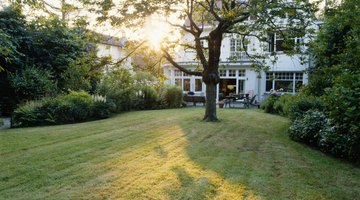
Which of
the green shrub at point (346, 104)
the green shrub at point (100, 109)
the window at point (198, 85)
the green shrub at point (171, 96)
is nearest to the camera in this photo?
the green shrub at point (346, 104)

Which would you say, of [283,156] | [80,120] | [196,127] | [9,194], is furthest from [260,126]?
[9,194]

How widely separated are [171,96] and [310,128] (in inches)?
473

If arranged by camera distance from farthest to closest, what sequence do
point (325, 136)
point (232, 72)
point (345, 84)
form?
1. point (232, 72)
2. point (325, 136)
3. point (345, 84)

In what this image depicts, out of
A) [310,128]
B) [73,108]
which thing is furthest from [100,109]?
[310,128]

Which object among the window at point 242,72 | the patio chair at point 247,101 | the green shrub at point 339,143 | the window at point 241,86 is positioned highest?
the window at point 242,72

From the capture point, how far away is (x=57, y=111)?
10492mm

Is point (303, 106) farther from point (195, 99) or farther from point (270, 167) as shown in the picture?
point (195, 99)

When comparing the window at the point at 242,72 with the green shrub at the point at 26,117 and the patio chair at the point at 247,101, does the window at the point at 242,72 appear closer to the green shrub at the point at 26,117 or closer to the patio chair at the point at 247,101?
the patio chair at the point at 247,101

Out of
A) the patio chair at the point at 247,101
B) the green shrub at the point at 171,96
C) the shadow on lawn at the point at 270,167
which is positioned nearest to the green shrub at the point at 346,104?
the shadow on lawn at the point at 270,167

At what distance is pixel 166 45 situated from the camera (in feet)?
35.1

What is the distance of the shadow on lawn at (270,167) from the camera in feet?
12.2

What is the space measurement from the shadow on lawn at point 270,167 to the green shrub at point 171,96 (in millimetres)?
10208

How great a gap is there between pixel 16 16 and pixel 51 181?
→ 1462cm

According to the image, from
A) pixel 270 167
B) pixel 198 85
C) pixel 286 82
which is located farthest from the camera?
pixel 198 85
